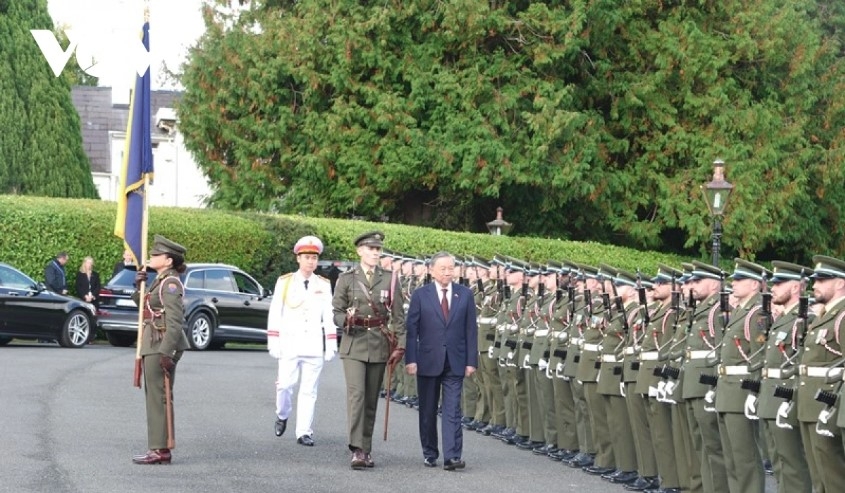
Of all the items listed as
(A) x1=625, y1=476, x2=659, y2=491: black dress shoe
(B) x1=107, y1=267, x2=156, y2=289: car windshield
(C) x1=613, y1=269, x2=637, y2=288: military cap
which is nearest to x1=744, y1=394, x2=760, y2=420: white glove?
(A) x1=625, y1=476, x2=659, y2=491: black dress shoe

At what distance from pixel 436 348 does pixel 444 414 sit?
0.62 m

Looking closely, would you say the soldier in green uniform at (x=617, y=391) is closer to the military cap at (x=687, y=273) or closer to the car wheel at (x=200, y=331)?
the military cap at (x=687, y=273)

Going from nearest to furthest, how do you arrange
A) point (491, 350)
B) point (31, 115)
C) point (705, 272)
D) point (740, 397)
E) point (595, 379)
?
point (740, 397)
point (705, 272)
point (595, 379)
point (491, 350)
point (31, 115)

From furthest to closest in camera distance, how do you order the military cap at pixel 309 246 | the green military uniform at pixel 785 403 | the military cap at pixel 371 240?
1. the military cap at pixel 309 246
2. the military cap at pixel 371 240
3. the green military uniform at pixel 785 403

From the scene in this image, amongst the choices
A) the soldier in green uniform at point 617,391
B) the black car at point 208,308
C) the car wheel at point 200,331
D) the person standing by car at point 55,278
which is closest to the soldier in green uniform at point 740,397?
the soldier in green uniform at point 617,391

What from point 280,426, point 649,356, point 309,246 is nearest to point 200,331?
point 280,426

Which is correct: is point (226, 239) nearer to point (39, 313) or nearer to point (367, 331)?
point (39, 313)

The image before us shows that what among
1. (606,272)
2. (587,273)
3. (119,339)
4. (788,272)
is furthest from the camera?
(119,339)

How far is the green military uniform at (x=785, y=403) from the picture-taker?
34.8 feet

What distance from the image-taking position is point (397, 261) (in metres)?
22.1

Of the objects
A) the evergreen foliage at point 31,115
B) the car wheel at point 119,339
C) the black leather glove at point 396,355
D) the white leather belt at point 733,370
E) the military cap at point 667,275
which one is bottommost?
the car wheel at point 119,339

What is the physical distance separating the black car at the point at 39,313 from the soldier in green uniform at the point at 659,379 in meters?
16.8

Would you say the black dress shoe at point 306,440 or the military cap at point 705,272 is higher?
the military cap at point 705,272

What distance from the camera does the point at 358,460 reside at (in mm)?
13664
